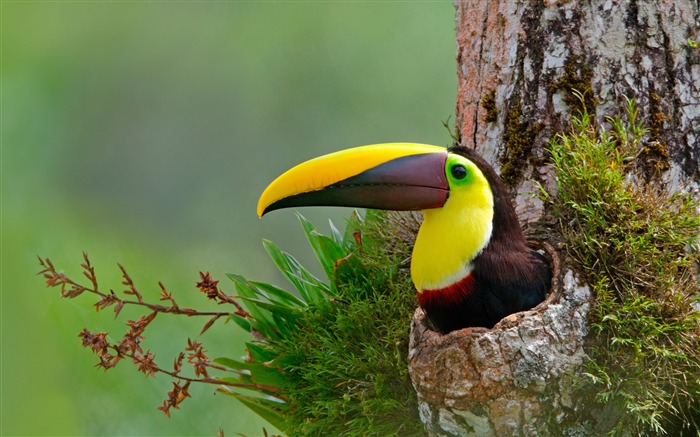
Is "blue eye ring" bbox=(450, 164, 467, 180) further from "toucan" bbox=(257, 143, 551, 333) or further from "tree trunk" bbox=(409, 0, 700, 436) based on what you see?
"tree trunk" bbox=(409, 0, 700, 436)

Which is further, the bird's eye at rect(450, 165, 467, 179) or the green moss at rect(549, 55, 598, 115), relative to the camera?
the green moss at rect(549, 55, 598, 115)

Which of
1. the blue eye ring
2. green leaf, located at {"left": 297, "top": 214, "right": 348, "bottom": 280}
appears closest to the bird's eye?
the blue eye ring

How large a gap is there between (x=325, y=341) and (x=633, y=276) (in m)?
0.61

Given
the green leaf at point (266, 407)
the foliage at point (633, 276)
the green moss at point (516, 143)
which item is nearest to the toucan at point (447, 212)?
the foliage at point (633, 276)

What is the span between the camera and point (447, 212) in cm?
151

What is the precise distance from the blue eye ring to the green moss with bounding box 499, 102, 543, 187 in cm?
27

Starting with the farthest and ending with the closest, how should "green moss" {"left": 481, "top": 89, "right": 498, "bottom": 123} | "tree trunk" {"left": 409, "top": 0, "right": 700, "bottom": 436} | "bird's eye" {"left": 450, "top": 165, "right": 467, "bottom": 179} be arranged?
"green moss" {"left": 481, "top": 89, "right": 498, "bottom": 123}, "bird's eye" {"left": 450, "top": 165, "right": 467, "bottom": 179}, "tree trunk" {"left": 409, "top": 0, "right": 700, "bottom": 436}

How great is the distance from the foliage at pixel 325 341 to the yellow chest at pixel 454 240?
0.70ft

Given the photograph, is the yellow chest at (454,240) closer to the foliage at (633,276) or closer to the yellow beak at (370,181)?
the yellow beak at (370,181)

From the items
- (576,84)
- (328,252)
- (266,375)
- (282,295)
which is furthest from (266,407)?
(576,84)

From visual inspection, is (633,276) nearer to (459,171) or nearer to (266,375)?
(459,171)

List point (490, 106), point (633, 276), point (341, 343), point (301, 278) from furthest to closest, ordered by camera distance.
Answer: point (301, 278), point (490, 106), point (341, 343), point (633, 276)

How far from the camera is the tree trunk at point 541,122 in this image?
4.64 ft

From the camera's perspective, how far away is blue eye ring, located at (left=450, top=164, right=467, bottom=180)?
152 centimetres
